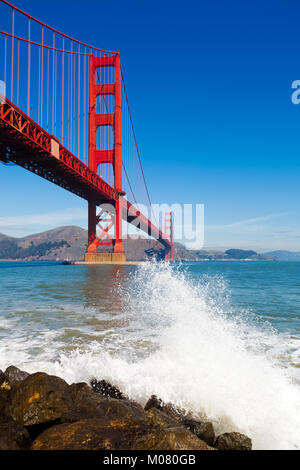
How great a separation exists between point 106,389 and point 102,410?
0.92m

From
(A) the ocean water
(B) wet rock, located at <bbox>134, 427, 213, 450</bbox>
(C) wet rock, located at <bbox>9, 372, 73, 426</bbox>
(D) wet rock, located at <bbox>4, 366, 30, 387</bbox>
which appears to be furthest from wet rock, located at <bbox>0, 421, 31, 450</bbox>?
(A) the ocean water

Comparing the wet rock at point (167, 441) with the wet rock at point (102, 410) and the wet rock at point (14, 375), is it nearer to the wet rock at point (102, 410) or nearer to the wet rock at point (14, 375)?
the wet rock at point (102, 410)

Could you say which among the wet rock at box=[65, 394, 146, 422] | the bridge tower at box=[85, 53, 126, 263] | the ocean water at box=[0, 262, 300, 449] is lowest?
the ocean water at box=[0, 262, 300, 449]

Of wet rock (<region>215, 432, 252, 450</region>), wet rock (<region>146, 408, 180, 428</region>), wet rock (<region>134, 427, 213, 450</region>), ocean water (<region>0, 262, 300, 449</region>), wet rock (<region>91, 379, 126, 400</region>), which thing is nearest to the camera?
wet rock (<region>134, 427, 213, 450</region>)

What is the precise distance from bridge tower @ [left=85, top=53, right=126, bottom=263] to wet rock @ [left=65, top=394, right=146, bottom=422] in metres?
41.1

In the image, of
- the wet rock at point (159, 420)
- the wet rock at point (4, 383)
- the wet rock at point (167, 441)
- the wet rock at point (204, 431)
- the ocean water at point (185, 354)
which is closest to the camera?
the wet rock at point (167, 441)

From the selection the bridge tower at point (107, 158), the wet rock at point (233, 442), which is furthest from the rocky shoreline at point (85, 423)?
the bridge tower at point (107, 158)

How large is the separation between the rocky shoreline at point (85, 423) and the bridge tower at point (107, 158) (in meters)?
40.9

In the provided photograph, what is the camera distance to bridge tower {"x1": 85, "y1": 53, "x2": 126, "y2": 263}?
1746 inches

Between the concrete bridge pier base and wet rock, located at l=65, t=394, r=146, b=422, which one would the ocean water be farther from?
the concrete bridge pier base

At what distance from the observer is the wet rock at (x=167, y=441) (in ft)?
6.41

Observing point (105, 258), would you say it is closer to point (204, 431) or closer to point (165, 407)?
point (165, 407)
